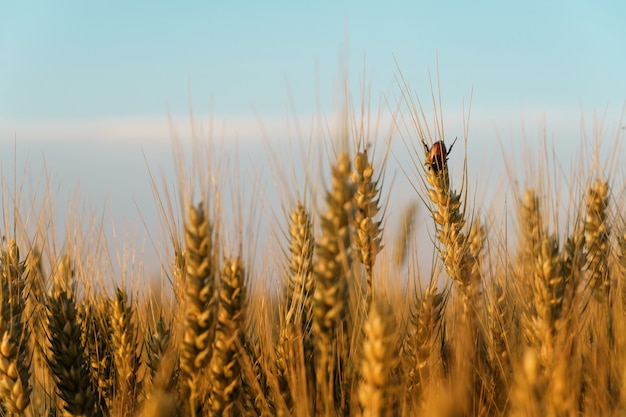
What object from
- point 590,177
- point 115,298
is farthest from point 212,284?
point 590,177

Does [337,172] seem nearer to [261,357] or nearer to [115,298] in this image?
[261,357]

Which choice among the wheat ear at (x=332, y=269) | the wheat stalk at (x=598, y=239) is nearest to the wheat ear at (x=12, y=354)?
the wheat ear at (x=332, y=269)

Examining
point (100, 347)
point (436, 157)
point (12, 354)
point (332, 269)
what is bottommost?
point (100, 347)

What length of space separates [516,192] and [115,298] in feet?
6.80

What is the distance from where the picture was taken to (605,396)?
3064mm

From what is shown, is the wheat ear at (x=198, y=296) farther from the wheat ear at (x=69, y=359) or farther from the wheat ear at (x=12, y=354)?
the wheat ear at (x=12, y=354)

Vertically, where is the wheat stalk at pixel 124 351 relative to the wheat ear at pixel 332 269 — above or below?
below

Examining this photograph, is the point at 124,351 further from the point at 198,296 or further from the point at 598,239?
the point at 598,239

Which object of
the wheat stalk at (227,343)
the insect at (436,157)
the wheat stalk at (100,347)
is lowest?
the wheat stalk at (100,347)

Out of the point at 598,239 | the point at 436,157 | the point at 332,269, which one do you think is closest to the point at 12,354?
the point at 332,269

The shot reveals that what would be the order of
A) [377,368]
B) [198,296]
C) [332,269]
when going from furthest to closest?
[198,296], [332,269], [377,368]

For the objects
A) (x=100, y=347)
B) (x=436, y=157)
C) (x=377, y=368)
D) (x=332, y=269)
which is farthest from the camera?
(x=436, y=157)

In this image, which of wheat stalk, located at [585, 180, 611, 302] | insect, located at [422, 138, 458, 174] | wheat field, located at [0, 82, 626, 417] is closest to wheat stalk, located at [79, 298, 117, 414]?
wheat field, located at [0, 82, 626, 417]

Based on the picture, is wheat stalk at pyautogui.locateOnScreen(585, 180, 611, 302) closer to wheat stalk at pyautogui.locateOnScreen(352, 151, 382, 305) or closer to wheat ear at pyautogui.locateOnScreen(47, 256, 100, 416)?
wheat stalk at pyautogui.locateOnScreen(352, 151, 382, 305)
